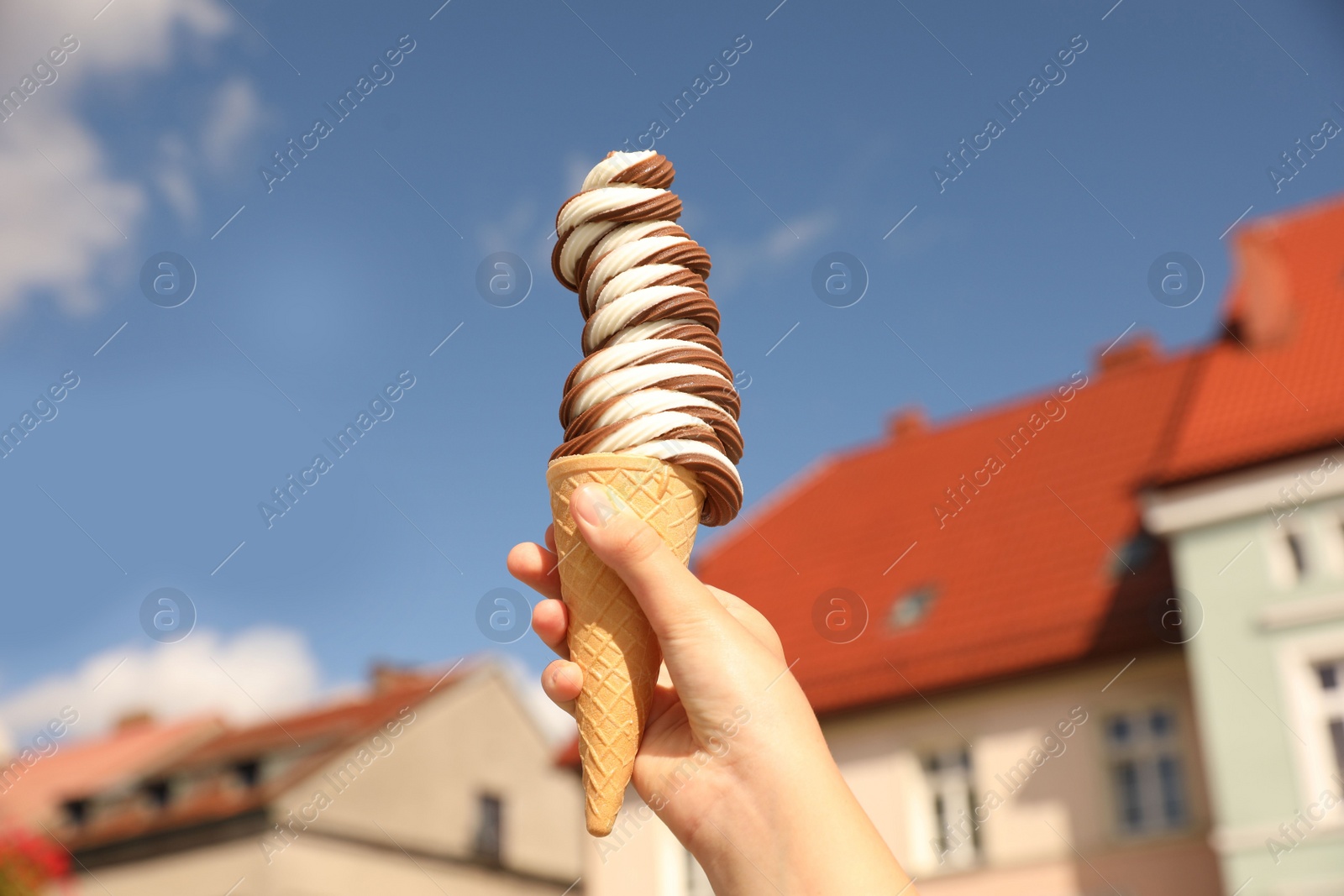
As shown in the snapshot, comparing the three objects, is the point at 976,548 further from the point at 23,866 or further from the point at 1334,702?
the point at 23,866

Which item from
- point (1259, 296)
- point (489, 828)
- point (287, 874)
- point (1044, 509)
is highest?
point (1259, 296)

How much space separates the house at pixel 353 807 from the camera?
1051 inches

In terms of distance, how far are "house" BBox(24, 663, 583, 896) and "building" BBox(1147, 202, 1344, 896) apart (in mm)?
12475

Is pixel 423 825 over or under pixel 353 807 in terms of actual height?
under

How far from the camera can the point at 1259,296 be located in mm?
20469

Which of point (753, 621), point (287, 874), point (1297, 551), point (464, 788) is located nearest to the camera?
point (753, 621)

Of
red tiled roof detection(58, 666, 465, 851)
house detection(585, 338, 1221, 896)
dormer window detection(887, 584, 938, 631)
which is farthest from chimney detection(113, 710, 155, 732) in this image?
dormer window detection(887, 584, 938, 631)

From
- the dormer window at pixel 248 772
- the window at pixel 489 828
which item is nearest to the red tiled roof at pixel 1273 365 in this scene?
the window at pixel 489 828

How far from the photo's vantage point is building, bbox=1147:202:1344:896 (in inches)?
632

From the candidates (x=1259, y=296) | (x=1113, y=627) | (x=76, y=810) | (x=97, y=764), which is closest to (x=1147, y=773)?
(x=1113, y=627)

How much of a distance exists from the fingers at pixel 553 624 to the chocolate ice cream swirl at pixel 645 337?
421 mm

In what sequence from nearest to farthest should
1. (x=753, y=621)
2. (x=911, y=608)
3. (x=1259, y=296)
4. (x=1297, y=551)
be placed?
(x=753, y=621), (x=1297, y=551), (x=1259, y=296), (x=911, y=608)

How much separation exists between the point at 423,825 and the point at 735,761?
92.4 ft

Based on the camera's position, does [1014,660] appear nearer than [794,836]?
No
